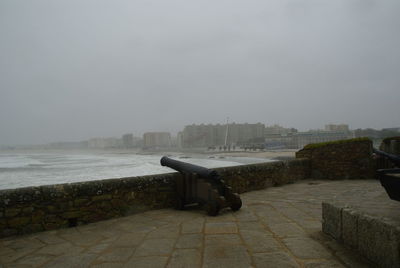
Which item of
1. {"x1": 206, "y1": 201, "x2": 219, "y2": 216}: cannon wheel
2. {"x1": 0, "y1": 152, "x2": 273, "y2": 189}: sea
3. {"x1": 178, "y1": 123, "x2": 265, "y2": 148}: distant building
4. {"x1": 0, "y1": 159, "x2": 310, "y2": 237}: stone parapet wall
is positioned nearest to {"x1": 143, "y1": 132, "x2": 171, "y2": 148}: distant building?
{"x1": 178, "y1": 123, "x2": 265, "y2": 148}: distant building

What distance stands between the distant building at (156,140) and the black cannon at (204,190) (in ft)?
546

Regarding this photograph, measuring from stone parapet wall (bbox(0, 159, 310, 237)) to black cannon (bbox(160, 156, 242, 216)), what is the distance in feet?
1.08

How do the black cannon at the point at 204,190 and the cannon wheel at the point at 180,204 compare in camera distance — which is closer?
the black cannon at the point at 204,190

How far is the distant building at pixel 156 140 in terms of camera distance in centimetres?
17162

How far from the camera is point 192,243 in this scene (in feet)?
9.61

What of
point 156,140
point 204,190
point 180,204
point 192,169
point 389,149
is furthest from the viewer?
point 156,140

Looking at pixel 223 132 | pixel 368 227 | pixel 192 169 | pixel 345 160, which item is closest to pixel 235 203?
pixel 192 169

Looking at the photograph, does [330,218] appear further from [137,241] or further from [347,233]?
[137,241]

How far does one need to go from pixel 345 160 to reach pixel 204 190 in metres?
6.03

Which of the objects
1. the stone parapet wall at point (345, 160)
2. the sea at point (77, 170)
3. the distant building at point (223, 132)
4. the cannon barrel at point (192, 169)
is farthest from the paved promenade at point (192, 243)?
the distant building at point (223, 132)

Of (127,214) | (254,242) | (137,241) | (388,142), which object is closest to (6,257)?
(137,241)

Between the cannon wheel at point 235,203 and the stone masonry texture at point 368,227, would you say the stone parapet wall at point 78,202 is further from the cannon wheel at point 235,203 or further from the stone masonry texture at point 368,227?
the stone masonry texture at point 368,227

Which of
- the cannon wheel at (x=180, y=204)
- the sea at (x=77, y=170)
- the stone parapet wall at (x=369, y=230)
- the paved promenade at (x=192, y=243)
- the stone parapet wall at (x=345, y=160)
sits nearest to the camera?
the stone parapet wall at (x=369, y=230)

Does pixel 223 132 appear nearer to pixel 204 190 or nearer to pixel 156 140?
pixel 156 140
